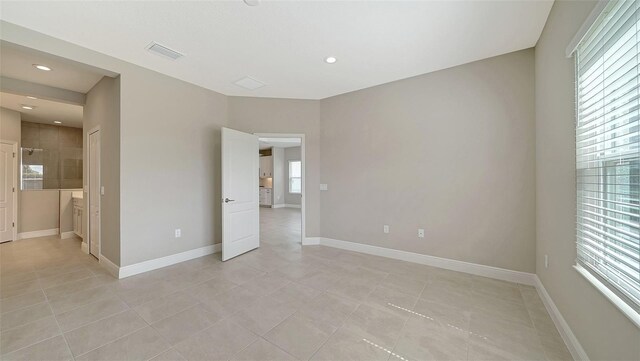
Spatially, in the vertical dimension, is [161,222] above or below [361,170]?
below

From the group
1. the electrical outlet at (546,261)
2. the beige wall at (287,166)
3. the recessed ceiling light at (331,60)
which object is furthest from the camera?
the beige wall at (287,166)

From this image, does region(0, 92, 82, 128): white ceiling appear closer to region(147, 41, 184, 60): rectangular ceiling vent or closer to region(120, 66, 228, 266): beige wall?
region(120, 66, 228, 266): beige wall

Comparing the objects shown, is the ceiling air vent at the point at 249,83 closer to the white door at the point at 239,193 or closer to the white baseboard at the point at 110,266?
the white door at the point at 239,193

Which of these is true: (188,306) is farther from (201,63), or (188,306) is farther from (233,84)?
(233,84)

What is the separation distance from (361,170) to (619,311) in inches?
121

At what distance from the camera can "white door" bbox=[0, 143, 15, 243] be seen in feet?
15.0

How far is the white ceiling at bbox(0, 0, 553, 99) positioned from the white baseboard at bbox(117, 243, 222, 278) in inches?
104

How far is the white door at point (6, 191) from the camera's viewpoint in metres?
4.57

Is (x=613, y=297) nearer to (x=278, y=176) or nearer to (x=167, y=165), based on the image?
(x=167, y=165)

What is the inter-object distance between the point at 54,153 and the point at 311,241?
21.4ft

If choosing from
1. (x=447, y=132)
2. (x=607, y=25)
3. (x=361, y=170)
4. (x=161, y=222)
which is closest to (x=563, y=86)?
(x=607, y=25)

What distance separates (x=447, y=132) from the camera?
3.24m

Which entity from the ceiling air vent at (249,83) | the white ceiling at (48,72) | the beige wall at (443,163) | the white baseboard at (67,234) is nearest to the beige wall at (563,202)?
the beige wall at (443,163)

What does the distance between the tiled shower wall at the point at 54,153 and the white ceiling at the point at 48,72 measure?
120 inches
